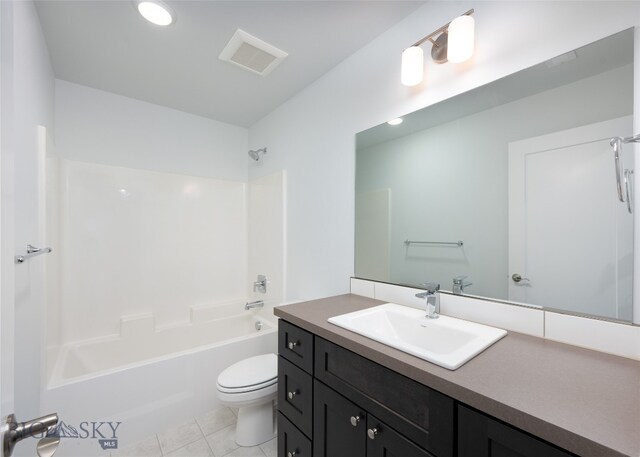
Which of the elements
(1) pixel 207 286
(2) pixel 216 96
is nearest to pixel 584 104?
(2) pixel 216 96

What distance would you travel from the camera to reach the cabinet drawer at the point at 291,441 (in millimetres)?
1205

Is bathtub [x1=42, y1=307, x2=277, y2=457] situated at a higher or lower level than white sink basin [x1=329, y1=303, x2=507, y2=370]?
lower

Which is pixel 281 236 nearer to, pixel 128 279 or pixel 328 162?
pixel 328 162

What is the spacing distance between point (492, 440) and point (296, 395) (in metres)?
0.86

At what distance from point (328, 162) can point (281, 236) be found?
0.85m

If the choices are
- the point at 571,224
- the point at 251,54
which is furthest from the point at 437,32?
the point at 251,54

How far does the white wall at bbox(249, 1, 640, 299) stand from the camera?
3.34 feet

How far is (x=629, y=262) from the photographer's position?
34.8 inches

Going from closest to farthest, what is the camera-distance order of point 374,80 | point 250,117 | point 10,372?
1. point 10,372
2. point 374,80
3. point 250,117

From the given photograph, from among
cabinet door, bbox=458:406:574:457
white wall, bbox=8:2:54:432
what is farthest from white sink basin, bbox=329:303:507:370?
white wall, bbox=8:2:54:432

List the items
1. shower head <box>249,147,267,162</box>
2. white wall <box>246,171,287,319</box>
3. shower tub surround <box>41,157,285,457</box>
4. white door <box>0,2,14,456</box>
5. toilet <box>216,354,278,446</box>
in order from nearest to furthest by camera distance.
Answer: white door <box>0,2,14,456</box> < toilet <box>216,354,278,446</box> < shower tub surround <box>41,157,285,457</box> < white wall <box>246,171,287,319</box> < shower head <box>249,147,267,162</box>

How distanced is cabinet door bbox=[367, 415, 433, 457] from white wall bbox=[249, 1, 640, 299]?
0.94 m

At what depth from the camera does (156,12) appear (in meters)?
1.45

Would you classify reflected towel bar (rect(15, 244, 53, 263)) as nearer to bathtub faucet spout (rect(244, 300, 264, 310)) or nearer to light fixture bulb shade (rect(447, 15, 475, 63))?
bathtub faucet spout (rect(244, 300, 264, 310))
